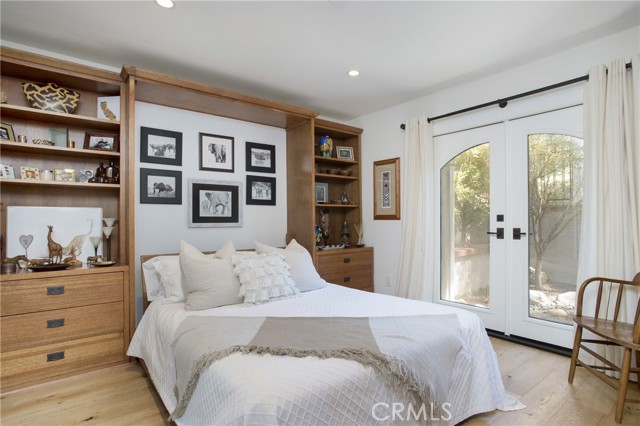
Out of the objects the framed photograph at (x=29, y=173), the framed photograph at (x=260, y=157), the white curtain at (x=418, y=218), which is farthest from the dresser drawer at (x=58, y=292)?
the white curtain at (x=418, y=218)

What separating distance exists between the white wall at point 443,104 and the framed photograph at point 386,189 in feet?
0.24

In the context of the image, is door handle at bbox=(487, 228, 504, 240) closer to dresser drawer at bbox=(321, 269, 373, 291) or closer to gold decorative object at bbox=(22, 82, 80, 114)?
dresser drawer at bbox=(321, 269, 373, 291)

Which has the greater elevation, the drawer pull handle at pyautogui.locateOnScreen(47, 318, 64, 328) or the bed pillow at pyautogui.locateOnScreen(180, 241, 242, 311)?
the bed pillow at pyautogui.locateOnScreen(180, 241, 242, 311)

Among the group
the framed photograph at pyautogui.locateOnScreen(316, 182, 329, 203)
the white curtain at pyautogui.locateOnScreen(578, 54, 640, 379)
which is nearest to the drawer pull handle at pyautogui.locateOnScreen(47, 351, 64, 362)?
the framed photograph at pyautogui.locateOnScreen(316, 182, 329, 203)

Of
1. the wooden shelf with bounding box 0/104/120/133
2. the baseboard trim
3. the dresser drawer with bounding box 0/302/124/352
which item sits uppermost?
the wooden shelf with bounding box 0/104/120/133

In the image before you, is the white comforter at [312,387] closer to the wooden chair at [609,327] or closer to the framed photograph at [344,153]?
the wooden chair at [609,327]

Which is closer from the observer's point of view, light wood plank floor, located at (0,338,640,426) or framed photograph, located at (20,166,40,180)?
light wood plank floor, located at (0,338,640,426)

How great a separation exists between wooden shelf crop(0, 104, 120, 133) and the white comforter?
1648mm

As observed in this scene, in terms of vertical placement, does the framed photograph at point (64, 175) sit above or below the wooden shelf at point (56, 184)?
above

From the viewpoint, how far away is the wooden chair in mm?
1849

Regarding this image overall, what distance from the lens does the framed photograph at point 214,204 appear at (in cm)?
328

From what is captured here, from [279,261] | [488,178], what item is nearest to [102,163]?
[279,261]

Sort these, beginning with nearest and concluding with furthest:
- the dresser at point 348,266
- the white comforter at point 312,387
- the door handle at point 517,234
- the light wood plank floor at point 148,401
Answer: the white comforter at point 312,387 → the light wood plank floor at point 148,401 → the door handle at point 517,234 → the dresser at point 348,266

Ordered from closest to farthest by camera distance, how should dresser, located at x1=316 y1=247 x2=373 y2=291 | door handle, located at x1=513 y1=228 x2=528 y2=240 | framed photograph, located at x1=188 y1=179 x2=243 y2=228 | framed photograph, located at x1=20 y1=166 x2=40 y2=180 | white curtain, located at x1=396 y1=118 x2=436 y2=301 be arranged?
framed photograph, located at x1=20 y1=166 x2=40 y2=180 < door handle, located at x1=513 y1=228 x2=528 y2=240 < framed photograph, located at x1=188 y1=179 x2=243 y2=228 < white curtain, located at x1=396 y1=118 x2=436 y2=301 < dresser, located at x1=316 y1=247 x2=373 y2=291
